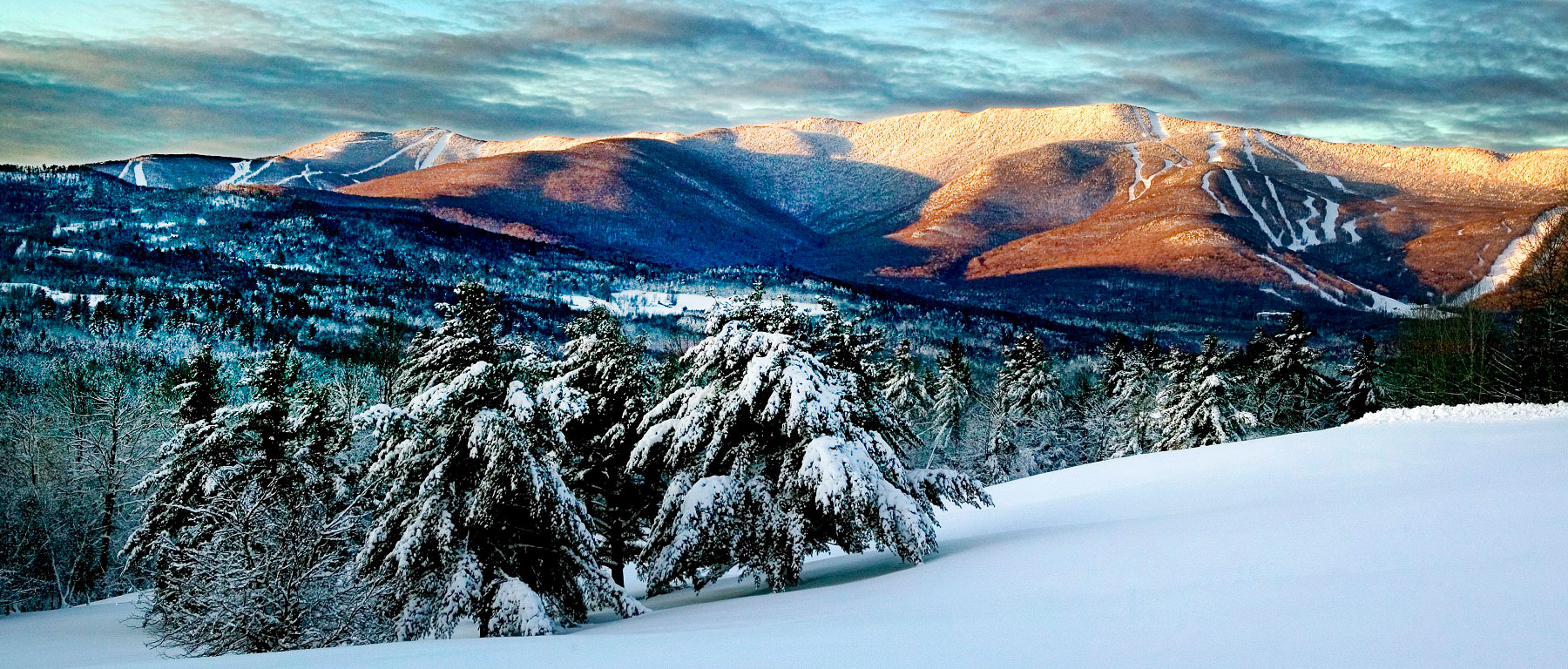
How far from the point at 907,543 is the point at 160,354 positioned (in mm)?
147724

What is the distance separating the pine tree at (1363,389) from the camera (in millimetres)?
54000

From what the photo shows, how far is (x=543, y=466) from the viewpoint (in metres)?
19.0

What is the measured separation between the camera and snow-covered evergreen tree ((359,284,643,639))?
1800 cm

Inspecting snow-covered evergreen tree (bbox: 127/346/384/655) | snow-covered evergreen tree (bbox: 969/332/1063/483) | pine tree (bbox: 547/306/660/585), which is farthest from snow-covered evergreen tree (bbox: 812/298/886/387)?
snow-covered evergreen tree (bbox: 969/332/1063/483)

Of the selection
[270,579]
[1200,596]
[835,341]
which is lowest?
[270,579]

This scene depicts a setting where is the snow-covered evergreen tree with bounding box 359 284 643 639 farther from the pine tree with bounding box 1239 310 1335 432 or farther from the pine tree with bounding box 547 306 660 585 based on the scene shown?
the pine tree with bounding box 1239 310 1335 432

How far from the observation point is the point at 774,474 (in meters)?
20.4

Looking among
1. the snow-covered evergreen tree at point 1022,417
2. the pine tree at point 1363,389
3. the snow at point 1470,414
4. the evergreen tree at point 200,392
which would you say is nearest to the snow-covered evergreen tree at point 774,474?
the snow at point 1470,414

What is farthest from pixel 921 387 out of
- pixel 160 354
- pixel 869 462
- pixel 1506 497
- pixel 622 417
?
pixel 160 354

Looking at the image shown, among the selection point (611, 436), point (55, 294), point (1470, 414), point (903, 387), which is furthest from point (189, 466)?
point (55, 294)

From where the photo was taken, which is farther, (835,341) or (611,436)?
(611,436)

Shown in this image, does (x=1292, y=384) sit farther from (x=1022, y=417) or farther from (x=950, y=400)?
(x=950, y=400)

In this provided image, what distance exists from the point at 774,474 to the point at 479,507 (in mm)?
5637

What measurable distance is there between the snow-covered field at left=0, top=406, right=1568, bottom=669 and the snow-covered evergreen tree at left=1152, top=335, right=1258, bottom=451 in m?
26.9
